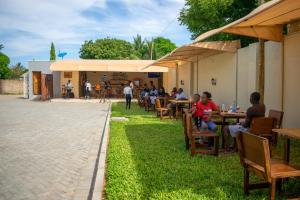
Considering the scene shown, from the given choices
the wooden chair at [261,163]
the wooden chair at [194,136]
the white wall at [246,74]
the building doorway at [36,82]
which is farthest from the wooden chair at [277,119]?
the building doorway at [36,82]

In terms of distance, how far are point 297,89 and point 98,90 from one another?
2539cm

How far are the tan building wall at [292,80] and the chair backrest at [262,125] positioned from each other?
2750 mm

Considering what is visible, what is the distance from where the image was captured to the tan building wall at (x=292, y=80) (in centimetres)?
898

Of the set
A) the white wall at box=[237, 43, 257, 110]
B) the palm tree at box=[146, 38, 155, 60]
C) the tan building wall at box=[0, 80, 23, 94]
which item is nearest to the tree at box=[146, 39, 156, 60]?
the palm tree at box=[146, 38, 155, 60]

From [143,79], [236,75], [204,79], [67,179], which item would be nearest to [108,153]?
[67,179]

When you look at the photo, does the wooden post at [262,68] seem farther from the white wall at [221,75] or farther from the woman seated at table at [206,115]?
the white wall at [221,75]

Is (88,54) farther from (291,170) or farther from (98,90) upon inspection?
(291,170)

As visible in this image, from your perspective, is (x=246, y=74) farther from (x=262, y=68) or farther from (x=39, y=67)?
(x=39, y=67)

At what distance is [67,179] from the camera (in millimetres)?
5812

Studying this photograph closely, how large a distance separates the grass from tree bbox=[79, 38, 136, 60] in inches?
1989

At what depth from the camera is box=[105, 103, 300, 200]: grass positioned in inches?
191

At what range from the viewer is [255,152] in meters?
4.36

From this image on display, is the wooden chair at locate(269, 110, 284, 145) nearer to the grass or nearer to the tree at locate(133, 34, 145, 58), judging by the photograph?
the grass

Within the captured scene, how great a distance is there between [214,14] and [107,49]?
42.1m
